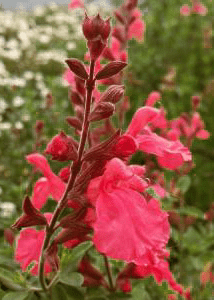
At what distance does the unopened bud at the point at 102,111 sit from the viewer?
3.09ft

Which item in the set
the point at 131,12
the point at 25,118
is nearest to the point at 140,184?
the point at 131,12

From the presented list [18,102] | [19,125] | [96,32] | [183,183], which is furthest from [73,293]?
[18,102]

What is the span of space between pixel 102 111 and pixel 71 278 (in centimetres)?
39

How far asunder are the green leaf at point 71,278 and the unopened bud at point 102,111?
364 millimetres

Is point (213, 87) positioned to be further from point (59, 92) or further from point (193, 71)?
point (59, 92)

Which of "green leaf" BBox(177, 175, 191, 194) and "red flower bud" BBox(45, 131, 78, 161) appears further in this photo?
"green leaf" BBox(177, 175, 191, 194)

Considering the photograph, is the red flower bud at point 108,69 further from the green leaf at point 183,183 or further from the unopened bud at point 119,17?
the unopened bud at point 119,17

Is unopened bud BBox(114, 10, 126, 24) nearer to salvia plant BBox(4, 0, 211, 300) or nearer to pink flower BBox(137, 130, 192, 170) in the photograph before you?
salvia plant BBox(4, 0, 211, 300)

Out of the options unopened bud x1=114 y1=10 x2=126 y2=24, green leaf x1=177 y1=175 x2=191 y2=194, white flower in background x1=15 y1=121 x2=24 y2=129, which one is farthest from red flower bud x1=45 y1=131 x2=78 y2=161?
white flower in background x1=15 y1=121 x2=24 y2=129

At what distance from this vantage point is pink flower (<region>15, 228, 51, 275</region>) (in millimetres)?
1081

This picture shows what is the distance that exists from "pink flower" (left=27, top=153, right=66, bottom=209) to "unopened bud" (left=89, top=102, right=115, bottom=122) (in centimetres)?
23

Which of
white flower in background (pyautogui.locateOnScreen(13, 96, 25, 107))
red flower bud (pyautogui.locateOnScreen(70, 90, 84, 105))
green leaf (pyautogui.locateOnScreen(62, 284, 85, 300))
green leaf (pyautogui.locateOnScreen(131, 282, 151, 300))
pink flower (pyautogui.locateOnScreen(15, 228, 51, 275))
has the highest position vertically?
red flower bud (pyautogui.locateOnScreen(70, 90, 84, 105))

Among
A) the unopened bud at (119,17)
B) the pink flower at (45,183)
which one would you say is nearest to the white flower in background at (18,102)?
the unopened bud at (119,17)

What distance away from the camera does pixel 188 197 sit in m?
4.43
